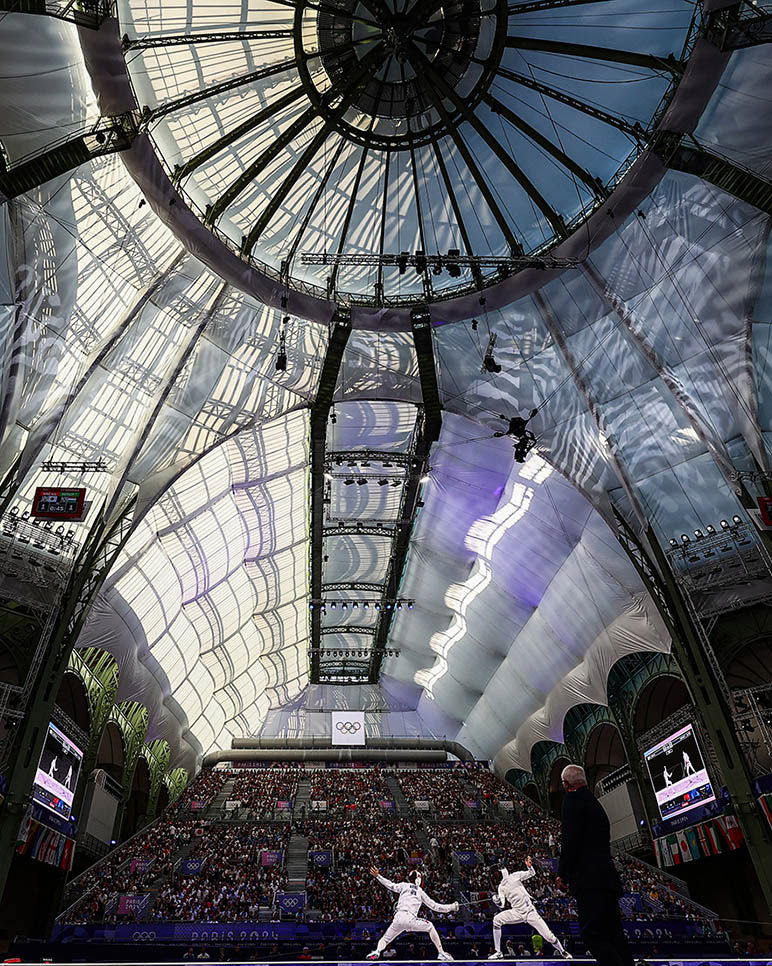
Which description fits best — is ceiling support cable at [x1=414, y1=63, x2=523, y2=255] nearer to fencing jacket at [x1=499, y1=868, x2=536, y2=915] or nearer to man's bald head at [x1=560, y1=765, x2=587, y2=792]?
fencing jacket at [x1=499, y1=868, x2=536, y2=915]

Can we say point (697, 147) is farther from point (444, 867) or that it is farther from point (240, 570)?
point (240, 570)

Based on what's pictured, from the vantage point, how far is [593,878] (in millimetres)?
5355

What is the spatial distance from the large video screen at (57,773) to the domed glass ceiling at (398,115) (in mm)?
22342

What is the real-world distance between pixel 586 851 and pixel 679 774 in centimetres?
3120

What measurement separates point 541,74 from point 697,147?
17.0 feet

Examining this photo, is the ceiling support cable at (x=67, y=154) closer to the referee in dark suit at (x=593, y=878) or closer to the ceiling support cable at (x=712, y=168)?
the ceiling support cable at (x=712, y=168)

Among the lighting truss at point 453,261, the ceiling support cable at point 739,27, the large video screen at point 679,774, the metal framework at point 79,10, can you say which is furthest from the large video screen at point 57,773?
the ceiling support cable at point 739,27

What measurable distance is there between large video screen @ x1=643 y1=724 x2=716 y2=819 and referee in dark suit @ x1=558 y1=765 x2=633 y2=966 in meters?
28.1

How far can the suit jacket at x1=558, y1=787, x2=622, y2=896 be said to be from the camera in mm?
5348

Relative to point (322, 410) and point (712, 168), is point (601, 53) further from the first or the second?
point (322, 410)

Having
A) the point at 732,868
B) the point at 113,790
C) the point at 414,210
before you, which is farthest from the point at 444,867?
the point at 414,210

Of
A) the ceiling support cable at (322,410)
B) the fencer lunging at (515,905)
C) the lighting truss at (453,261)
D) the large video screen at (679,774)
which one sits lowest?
the fencer lunging at (515,905)

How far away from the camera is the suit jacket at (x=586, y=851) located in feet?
17.5

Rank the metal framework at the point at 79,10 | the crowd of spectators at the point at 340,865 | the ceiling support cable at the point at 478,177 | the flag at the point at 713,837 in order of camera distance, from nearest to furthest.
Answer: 1. the metal framework at the point at 79,10
2. the ceiling support cable at the point at 478,177
3. the crowd of spectators at the point at 340,865
4. the flag at the point at 713,837
